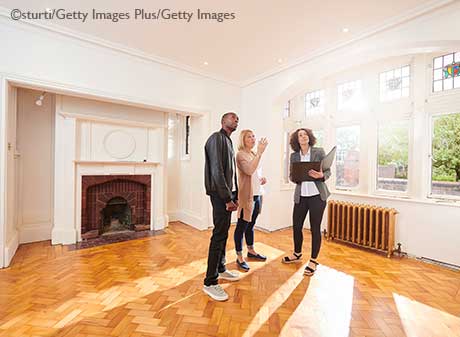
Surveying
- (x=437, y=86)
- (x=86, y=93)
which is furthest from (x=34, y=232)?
(x=437, y=86)

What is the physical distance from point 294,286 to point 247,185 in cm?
109

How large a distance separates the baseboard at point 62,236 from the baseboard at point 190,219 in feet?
5.93

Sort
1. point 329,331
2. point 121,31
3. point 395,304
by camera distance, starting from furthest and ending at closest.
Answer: point 121,31
point 395,304
point 329,331

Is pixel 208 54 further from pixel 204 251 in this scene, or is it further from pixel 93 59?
pixel 204 251

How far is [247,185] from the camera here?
2453mm

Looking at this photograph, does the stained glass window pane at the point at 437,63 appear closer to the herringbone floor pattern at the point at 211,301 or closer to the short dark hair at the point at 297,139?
the short dark hair at the point at 297,139

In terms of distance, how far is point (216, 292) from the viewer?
Result: 6.59 feet

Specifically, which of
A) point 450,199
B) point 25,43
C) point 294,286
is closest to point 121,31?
point 25,43

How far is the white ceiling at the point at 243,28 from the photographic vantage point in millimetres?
2430

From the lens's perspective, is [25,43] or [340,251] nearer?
[25,43]

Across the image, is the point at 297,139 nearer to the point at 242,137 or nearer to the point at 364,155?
the point at 242,137

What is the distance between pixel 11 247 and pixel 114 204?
1492 mm

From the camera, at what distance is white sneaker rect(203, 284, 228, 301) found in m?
1.98

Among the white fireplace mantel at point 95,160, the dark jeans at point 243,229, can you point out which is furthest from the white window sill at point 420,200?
the white fireplace mantel at point 95,160
